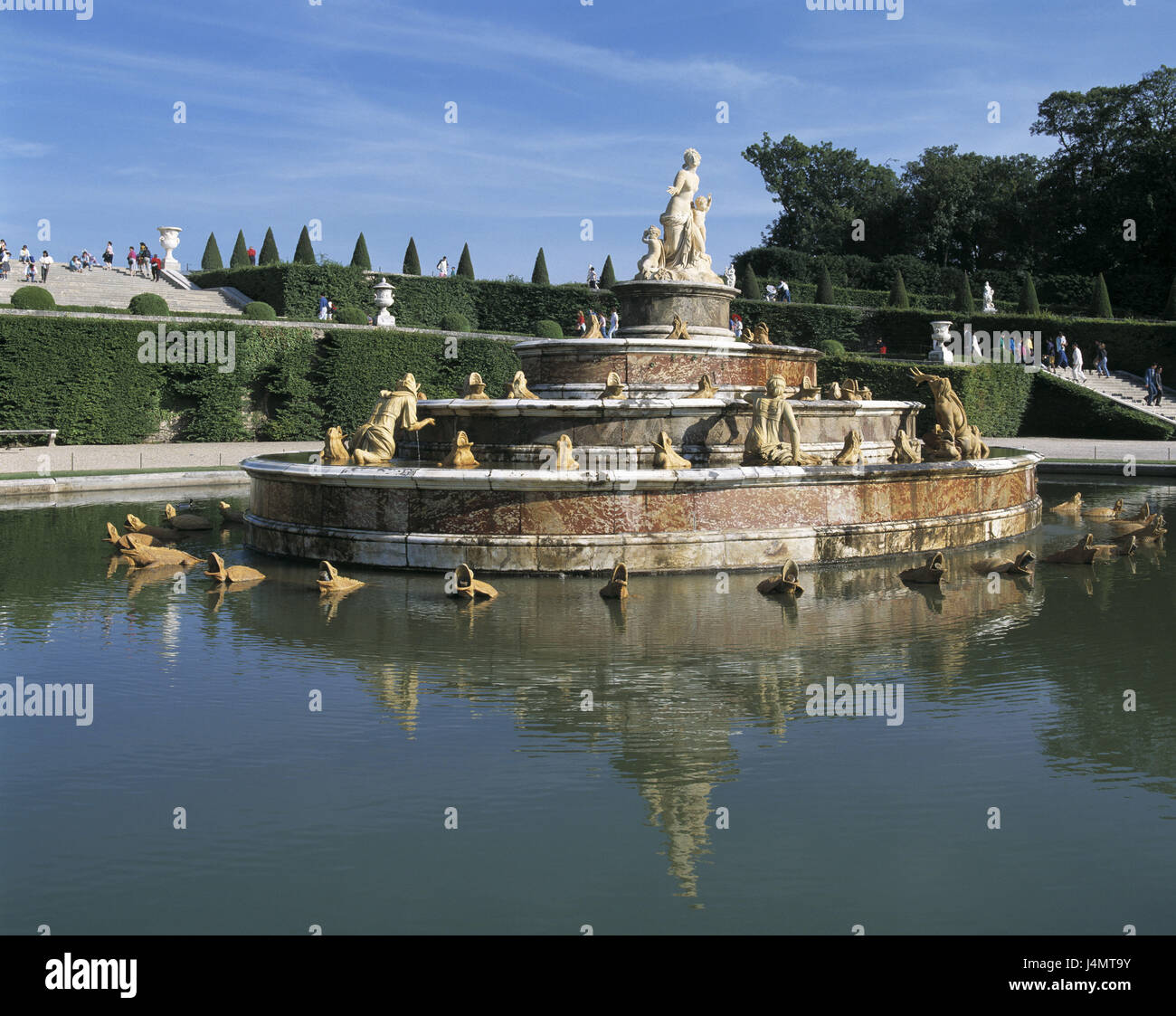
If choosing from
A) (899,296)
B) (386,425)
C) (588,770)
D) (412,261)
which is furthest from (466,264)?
(588,770)

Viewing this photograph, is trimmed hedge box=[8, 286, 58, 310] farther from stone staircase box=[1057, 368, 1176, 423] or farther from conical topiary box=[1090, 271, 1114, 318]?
conical topiary box=[1090, 271, 1114, 318]

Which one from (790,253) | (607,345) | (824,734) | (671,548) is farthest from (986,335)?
(824,734)

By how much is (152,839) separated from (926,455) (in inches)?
528

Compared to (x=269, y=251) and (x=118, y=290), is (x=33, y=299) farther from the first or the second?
(x=269, y=251)

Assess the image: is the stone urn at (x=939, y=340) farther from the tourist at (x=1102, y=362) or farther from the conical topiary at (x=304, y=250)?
the conical topiary at (x=304, y=250)

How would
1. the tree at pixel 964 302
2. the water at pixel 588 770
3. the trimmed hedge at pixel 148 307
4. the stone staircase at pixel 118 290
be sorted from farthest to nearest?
1. the tree at pixel 964 302
2. the stone staircase at pixel 118 290
3. the trimmed hedge at pixel 148 307
4. the water at pixel 588 770

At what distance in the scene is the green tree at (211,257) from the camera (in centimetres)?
7394

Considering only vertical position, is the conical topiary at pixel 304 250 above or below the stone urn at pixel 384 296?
above

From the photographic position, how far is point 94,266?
5656 centimetres

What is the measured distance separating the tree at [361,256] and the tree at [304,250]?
10.6ft

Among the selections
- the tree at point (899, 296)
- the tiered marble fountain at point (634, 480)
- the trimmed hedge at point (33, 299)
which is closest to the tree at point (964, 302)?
the tree at point (899, 296)

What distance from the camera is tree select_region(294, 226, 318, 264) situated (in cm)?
5925

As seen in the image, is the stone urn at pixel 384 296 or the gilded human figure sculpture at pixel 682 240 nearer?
the gilded human figure sculpture at pixel 682 240
